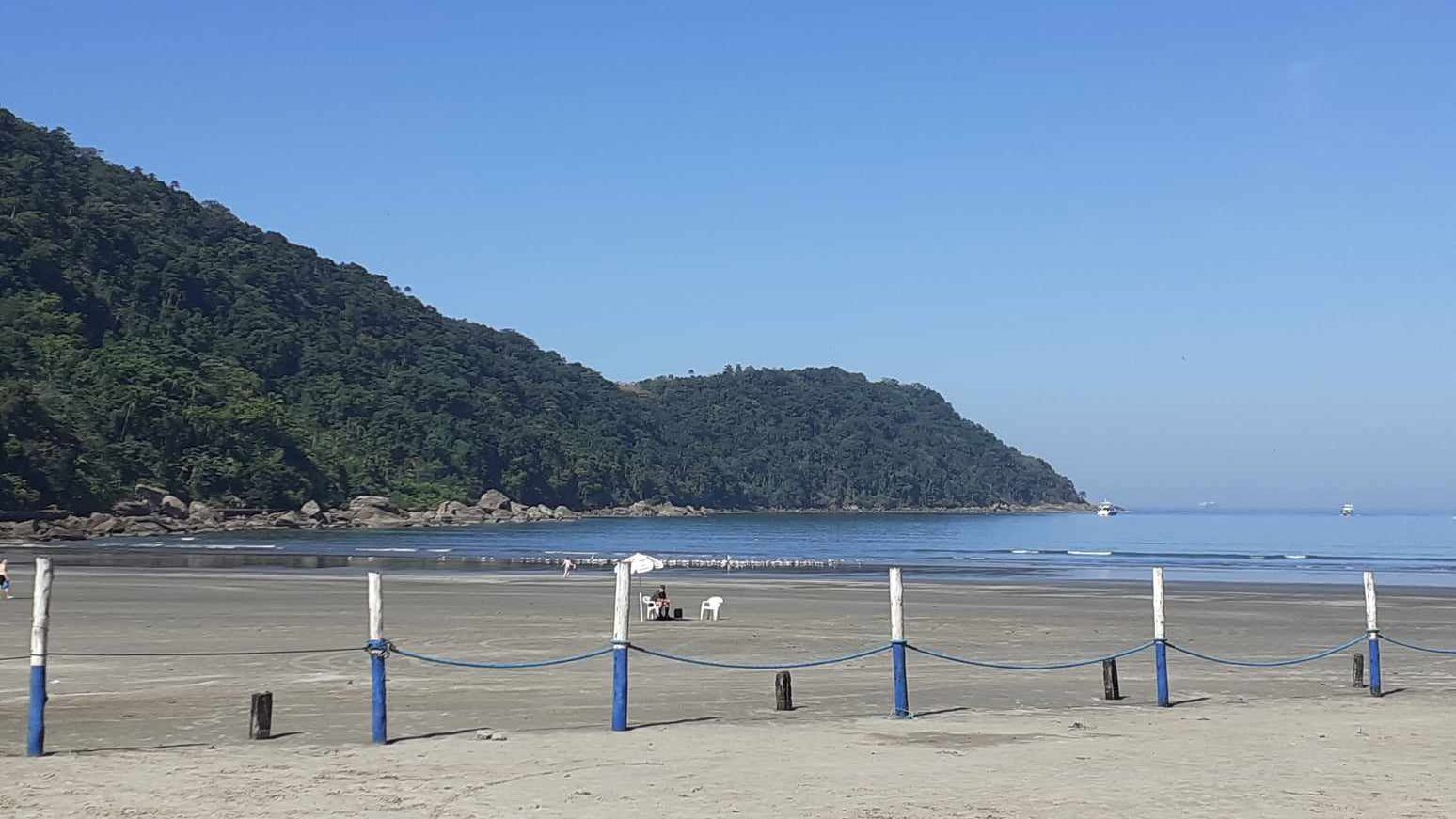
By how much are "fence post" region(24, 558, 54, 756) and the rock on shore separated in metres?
78.7

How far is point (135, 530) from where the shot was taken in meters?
97.9

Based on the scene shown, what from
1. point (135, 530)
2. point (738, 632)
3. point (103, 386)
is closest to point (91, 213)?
point (103, 386)

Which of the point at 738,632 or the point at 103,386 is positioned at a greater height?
the point at 103,386

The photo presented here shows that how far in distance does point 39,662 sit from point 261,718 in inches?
83.9

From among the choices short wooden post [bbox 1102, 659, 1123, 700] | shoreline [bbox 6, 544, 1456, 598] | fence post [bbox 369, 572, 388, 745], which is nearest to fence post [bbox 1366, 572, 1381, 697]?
short wooden post [bbox 1102, 659, 1123, 700]

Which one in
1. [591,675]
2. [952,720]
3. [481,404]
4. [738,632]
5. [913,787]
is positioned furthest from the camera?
[481,404]

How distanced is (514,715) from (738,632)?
12.8 meters

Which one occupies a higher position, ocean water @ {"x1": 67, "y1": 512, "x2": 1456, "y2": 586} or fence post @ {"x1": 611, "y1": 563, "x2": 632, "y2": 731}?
fence post @ {"x1": 611, "y1": 563, "x2": 632, "y2": 731}

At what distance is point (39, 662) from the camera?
1295 cm

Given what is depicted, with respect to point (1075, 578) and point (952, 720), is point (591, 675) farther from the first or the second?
point (1075, 578)

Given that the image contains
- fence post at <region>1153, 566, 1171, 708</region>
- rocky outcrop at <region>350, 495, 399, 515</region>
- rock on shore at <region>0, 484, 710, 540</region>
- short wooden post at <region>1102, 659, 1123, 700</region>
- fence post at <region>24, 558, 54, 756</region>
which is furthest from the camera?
rocky outcrop at <region>350, 495, 399, 515</region>

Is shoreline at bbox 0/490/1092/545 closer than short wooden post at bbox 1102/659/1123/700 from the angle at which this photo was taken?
No

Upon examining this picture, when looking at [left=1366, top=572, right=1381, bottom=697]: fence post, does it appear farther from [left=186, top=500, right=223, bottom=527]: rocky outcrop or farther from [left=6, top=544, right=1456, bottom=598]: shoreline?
[left=186, top=500, right=223, bottom=527]: rocky outcrop

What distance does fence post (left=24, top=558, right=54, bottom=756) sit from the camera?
42.1 ft
